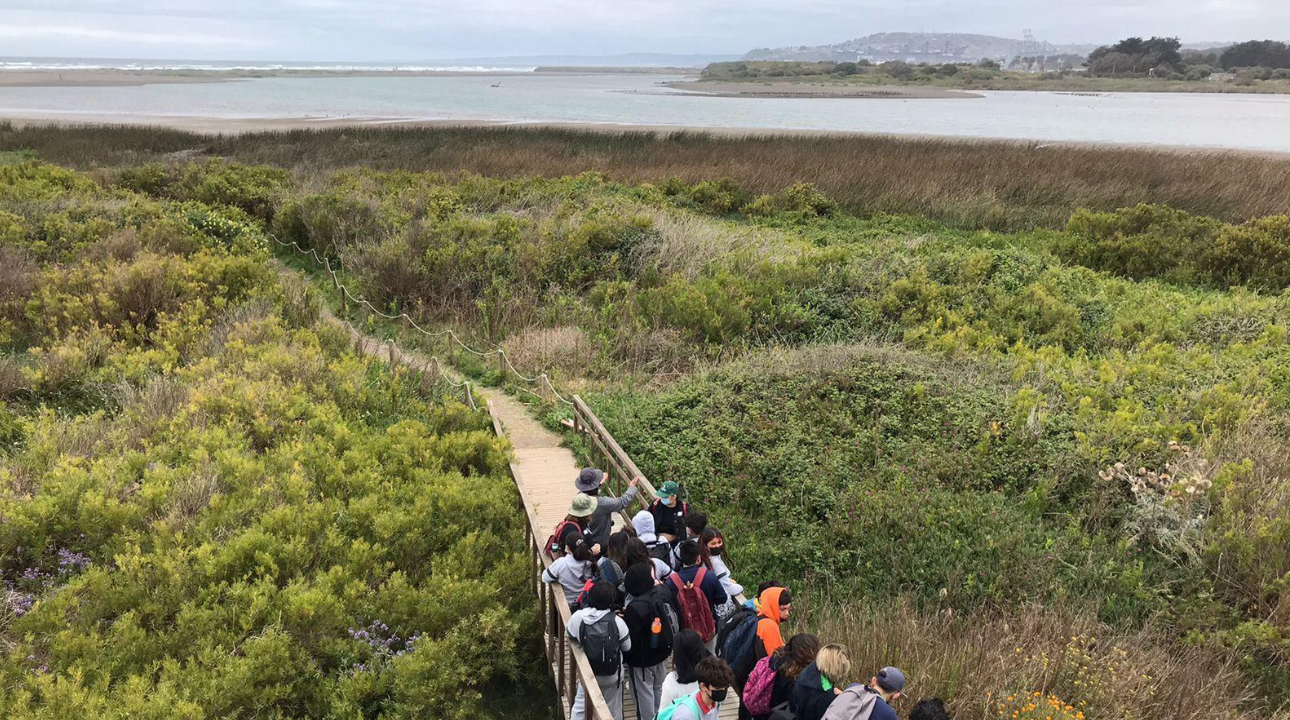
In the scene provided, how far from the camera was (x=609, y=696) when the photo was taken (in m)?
4.89

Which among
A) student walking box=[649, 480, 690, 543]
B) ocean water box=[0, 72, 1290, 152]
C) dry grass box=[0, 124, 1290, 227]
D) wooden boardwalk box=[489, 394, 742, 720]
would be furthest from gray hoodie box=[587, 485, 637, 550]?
ocean water box=[0, 72, 1290, 152]

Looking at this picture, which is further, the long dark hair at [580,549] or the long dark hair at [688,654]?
the long dark hair at [580,549]

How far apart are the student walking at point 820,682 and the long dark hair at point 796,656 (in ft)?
0.43

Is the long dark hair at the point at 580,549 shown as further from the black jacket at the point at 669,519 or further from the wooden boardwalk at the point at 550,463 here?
the wooden boardwalk at the point at 550,463

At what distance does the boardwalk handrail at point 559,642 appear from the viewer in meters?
4.16

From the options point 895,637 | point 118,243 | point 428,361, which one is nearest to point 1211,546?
point 895,637

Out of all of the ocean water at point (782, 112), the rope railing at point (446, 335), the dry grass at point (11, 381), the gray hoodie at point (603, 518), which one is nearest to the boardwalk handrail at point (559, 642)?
the gray hoodie at point (603, 518)

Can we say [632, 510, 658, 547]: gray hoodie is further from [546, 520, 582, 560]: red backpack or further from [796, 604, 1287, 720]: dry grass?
[796, 604, 1287, 720]: dry grass

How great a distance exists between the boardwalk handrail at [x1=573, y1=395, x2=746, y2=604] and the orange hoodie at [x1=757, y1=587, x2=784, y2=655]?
6.99ft

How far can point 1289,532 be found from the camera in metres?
6.34

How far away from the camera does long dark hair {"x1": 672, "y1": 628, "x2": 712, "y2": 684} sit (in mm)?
4254

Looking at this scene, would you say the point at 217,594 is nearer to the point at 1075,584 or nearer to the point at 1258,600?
the point at 1075,584

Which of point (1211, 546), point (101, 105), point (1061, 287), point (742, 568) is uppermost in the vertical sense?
point (101, 105)

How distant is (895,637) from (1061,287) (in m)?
10.1
